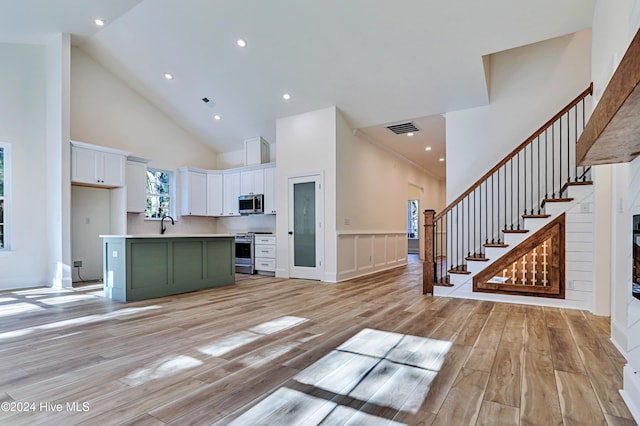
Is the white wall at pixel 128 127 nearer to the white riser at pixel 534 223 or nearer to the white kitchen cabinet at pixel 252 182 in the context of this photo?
the white kitchen cabinet at pixel 252 182

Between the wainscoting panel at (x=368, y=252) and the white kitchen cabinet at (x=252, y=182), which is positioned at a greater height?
the white kitchen cabinet at (x=252, y=182)

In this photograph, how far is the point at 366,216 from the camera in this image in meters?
7.15

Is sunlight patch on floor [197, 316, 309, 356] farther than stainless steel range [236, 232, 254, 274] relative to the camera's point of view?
No

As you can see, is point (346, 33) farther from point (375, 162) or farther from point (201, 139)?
point (201, 139)

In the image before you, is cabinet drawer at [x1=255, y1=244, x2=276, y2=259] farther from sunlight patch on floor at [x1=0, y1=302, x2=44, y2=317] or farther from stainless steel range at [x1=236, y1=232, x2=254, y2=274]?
sunlight patch on floor at [x1=0, y1=302, x2=44, y2=317]

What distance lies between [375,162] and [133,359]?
6.21m

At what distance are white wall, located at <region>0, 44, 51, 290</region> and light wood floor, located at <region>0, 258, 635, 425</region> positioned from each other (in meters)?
2.24

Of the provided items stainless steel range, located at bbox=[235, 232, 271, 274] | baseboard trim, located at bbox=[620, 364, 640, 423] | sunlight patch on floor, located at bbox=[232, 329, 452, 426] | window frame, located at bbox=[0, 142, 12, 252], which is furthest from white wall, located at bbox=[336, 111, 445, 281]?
window frame, located at bbox=[0, 142, 12, 252]

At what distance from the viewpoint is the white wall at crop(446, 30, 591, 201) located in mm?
5129

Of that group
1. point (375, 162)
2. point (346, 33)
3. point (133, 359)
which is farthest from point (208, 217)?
point (133, 359)

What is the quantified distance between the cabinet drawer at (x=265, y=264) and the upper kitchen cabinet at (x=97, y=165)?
119 inches

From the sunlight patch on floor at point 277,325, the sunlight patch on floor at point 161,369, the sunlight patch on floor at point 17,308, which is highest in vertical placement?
the sunlight patch on floor at point 161,369

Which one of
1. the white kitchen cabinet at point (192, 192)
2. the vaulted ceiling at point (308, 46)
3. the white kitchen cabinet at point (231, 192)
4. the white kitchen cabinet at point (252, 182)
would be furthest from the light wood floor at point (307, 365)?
the white kitchen cabinet at point (231, 192)

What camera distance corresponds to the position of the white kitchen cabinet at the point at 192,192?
7898 mm
